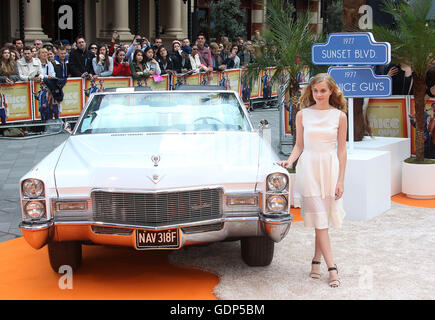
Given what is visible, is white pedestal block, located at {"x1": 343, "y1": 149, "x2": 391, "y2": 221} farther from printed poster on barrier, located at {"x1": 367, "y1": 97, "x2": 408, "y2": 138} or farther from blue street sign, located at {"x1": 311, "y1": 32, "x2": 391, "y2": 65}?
printed poster on barrier, located at {"x1": 367, "y1": 97, "x2": 408, "y2": 138}

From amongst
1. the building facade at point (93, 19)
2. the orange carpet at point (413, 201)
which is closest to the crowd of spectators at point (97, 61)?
the orange carpet at point (413, 201)

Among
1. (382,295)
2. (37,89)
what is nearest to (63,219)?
(382,295)

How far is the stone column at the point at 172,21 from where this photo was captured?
33781mm

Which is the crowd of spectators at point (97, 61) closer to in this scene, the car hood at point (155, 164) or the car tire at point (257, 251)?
the car hood at point (155, 164)

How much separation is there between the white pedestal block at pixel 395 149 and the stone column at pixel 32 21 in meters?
17.9

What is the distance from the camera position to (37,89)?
14.9m

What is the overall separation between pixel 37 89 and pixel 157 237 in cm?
1022

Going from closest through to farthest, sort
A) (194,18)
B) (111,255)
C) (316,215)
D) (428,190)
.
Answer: (316,215) → (111,255) → (428,190) → (194,18)

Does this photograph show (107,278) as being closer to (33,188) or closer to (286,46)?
(33,188)

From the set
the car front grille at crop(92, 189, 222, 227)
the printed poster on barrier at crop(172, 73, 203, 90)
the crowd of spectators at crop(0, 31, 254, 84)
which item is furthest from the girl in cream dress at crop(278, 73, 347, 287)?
the printed poster on barrier at crop(172, 73, 203, 90)

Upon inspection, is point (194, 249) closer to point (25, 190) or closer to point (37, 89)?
point (25, 190)

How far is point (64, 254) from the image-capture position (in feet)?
19.9

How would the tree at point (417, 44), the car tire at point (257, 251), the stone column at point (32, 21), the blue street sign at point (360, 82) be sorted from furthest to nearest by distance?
1. the stone column at point (32, 21)
2. the tree at point (417, 44)
3. the blue street sign at point (360, 82)
4. the car tire at point (257, 251)

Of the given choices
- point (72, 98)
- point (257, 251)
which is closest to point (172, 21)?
point (72, 98)
